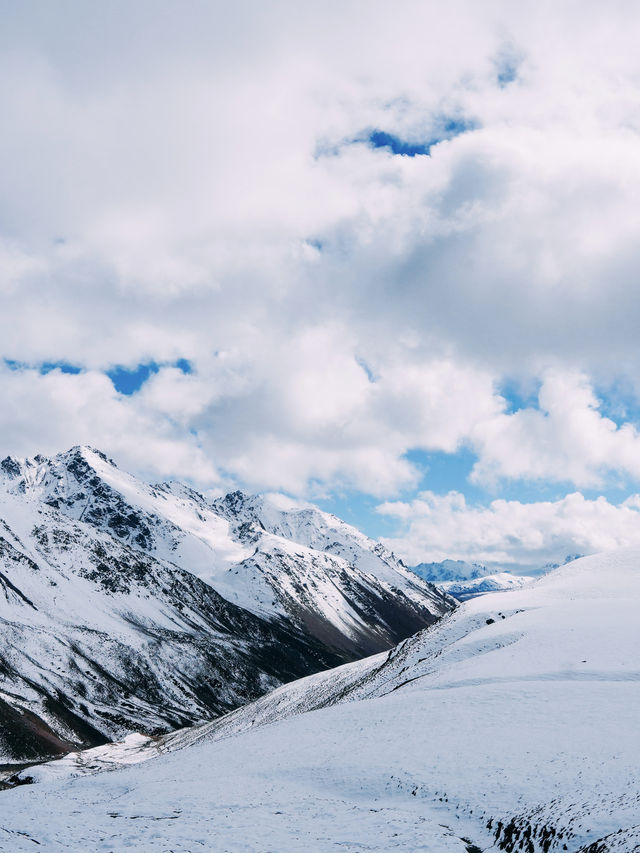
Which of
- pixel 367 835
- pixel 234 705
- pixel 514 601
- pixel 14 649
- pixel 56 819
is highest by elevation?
pixel 514 601

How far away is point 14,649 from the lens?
14325 centimetres

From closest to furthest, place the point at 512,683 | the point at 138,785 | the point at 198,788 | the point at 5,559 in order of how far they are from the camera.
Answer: the point at 198,788 < the point at 138,785 < the point at 512,683 < the point at 5,559

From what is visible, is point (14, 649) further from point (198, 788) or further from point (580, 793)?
point (580, 793)

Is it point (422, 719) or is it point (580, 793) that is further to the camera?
point (422, 719)

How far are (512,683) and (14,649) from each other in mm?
145255

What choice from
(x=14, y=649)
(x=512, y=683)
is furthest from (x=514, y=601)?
(x=14, y=649)

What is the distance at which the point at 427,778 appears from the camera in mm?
24500

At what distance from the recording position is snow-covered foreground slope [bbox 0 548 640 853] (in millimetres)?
19172

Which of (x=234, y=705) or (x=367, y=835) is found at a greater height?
(x=367, y=835)

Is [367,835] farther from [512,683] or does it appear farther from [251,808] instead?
[512,683]

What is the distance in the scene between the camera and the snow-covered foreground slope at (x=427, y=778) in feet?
62.9

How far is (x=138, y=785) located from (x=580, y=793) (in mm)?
24953

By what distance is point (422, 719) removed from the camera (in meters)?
33.2

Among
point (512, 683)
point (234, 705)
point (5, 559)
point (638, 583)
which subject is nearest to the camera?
point (512, 683)
